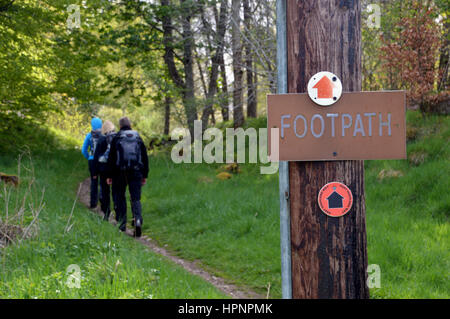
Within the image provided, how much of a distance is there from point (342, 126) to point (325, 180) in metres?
0.28

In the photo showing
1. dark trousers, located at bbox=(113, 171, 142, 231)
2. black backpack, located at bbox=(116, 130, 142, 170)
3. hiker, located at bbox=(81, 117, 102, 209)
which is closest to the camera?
black backpack, located at bbox=(116, 130, 142, 170)

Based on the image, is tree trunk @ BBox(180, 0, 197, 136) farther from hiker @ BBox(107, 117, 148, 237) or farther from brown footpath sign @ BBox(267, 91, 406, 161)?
brown footpath sign @ BBox(267, 91, 406, 161)

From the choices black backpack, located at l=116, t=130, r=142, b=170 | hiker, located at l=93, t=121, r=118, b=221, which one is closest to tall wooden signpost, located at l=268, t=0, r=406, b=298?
A: black backpack, located at l=116, t=130, r=142, b=170

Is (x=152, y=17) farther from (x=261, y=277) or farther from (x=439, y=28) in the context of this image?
(x=261, y=277)

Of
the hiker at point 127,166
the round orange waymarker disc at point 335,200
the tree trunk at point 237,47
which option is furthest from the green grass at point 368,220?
the tree trunk at point 237,47

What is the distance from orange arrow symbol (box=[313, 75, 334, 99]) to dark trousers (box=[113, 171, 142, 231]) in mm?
5615

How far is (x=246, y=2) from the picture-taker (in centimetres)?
1193

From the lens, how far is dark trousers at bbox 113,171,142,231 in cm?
731

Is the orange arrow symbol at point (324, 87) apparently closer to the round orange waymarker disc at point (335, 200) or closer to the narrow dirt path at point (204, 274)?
the round orange waymarker disc at point (335, 200)

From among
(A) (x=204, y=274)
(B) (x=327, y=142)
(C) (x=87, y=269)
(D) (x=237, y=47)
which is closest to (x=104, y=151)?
(A) (x=204, y=274)

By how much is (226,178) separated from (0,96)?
631 centimetres

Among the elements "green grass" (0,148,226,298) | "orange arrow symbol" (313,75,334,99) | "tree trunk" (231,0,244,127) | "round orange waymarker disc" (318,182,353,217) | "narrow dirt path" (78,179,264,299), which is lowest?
"narrow dirt path" (78,179,264,299)

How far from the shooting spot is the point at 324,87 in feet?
6.66

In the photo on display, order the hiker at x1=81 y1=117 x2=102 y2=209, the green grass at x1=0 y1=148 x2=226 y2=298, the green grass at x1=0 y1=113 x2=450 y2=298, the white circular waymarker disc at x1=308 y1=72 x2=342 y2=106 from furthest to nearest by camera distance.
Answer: the hiker at x1=81 y1=117 x2=102 y2=209, the green grass at x1=0 y1=113 x2=450 y2=298, the green grass at x1=0 y1=148 x2=226 y2=298, the white circular waymarker disc at x1=308 y1=72 x2=342 y2=106
